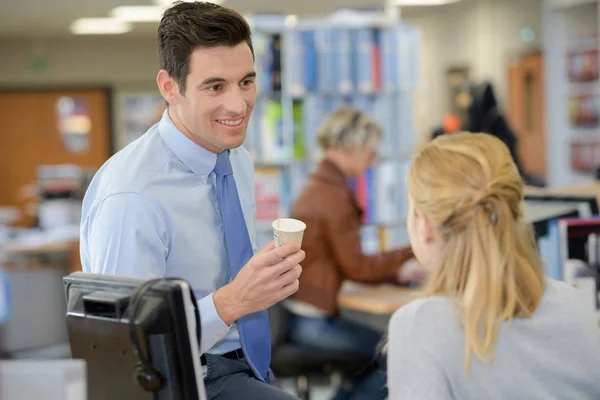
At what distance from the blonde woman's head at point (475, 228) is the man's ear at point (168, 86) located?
585 mm

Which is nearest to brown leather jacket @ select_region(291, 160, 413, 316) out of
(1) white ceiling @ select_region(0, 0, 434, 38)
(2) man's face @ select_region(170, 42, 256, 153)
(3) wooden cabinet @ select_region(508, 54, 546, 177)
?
(2) man's face @ select_region(170, 42, 256, 153)

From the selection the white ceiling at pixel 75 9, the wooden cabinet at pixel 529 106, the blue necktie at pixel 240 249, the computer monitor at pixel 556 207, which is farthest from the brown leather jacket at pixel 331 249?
the wooden cabinet at pixel 529 106

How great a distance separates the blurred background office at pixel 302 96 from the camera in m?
5.39

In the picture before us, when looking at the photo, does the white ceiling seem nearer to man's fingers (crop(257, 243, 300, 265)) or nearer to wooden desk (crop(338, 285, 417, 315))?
wooden desk (crop(338, 285, 417, 315))

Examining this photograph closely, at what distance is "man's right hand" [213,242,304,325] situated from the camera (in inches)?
67.3

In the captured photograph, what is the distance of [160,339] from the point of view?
4.38 ft

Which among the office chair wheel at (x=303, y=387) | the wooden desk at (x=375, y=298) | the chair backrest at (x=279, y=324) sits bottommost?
the office chair wheel at (x=303, y=387)

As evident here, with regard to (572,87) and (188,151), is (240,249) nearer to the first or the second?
(188,151)

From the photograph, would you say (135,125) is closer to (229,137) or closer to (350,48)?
(350,48)

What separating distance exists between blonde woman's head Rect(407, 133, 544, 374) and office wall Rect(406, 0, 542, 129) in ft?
32.3

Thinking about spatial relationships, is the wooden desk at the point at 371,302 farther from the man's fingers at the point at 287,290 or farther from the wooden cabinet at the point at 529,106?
the wooden cabinet at the point at 529,106

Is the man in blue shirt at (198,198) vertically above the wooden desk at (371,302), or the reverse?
the man in blue shirt at (198,198)

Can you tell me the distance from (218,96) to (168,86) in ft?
0.44

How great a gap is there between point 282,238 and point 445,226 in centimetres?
31
